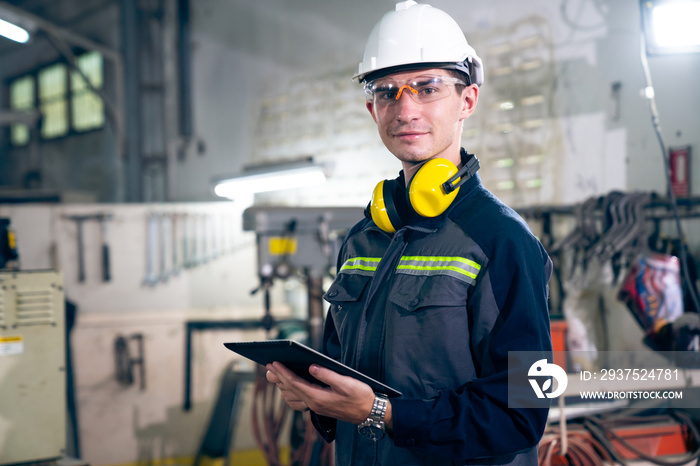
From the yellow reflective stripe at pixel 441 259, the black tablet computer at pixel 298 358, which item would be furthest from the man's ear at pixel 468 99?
the black tablet computer at pixel 298 358

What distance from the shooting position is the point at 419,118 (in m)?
1.21

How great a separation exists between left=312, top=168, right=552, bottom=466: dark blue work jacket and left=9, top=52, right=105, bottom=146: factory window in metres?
5.99

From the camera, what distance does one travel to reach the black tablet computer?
0.98 metres

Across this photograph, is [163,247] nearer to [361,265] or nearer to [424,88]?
[361,265]

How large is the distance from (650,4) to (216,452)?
3.44 meters

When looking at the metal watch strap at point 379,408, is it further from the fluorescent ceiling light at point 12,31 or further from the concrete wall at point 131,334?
the fluorescent ceiling light at point 12,31

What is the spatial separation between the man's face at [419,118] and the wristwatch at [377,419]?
0.52 metres

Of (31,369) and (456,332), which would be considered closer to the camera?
(456,332)

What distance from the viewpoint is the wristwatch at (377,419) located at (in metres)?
1.03

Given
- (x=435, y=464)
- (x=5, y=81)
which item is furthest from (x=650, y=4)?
(x=5, y=81)

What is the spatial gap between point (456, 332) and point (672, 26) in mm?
2103

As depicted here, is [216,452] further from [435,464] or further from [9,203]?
[435,464]

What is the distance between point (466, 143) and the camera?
327 centimetres

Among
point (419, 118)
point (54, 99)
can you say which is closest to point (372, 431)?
point (419, 118)
